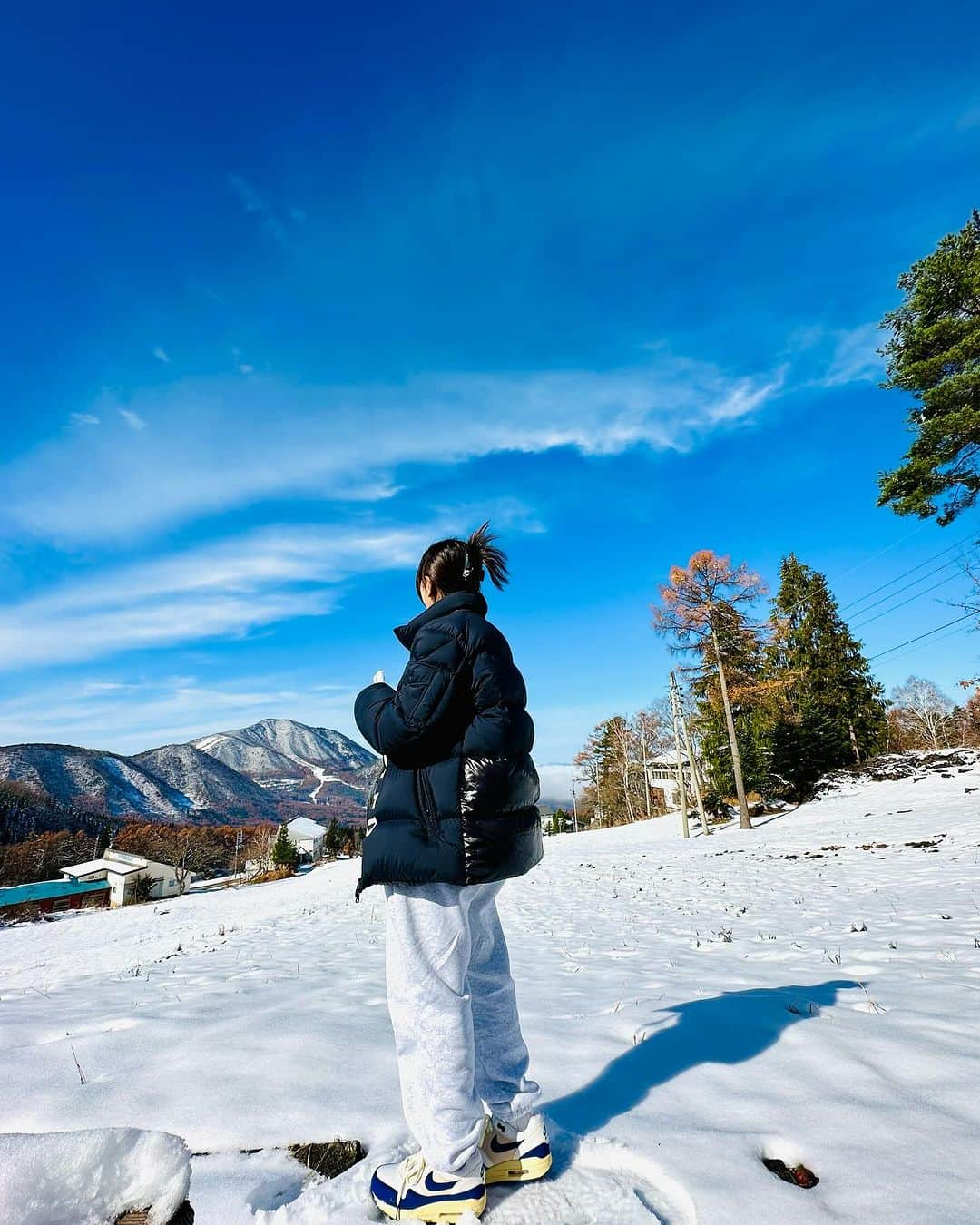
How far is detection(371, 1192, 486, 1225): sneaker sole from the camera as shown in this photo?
1609mm

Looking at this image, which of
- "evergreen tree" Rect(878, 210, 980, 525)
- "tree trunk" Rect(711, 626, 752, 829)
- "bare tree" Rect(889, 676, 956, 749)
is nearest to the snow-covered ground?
"evergreen tree" Rect(878, 210, 980, 525)

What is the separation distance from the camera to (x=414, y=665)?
6.49ft

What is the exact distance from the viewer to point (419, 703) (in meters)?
1.90

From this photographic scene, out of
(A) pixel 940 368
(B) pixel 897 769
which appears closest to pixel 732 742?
(B) pixel 897 769

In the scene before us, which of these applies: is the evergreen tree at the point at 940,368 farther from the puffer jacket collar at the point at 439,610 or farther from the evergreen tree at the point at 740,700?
the puffer jacket collar at the point at 439,610

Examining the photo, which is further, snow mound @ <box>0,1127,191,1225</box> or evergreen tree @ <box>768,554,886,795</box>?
evergreen tree @ <box>768,554,886,795</box>

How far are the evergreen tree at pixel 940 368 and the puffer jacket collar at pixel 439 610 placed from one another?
47.5ft

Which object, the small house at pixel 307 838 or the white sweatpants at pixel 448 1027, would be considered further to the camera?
the small house at pixel 307 838

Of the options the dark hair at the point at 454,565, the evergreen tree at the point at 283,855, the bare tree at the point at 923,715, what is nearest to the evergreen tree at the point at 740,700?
the bare tree at the point at 923,715

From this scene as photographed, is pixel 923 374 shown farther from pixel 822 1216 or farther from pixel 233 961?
pixel 233 961

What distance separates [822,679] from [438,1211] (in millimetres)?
35580

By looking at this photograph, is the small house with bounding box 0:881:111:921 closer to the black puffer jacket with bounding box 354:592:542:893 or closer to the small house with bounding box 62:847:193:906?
the small house with bounding box 62:847:193:906

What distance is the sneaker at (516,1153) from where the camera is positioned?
177 cm

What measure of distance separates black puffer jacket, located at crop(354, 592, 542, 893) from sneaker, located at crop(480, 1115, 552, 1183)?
0.80m
